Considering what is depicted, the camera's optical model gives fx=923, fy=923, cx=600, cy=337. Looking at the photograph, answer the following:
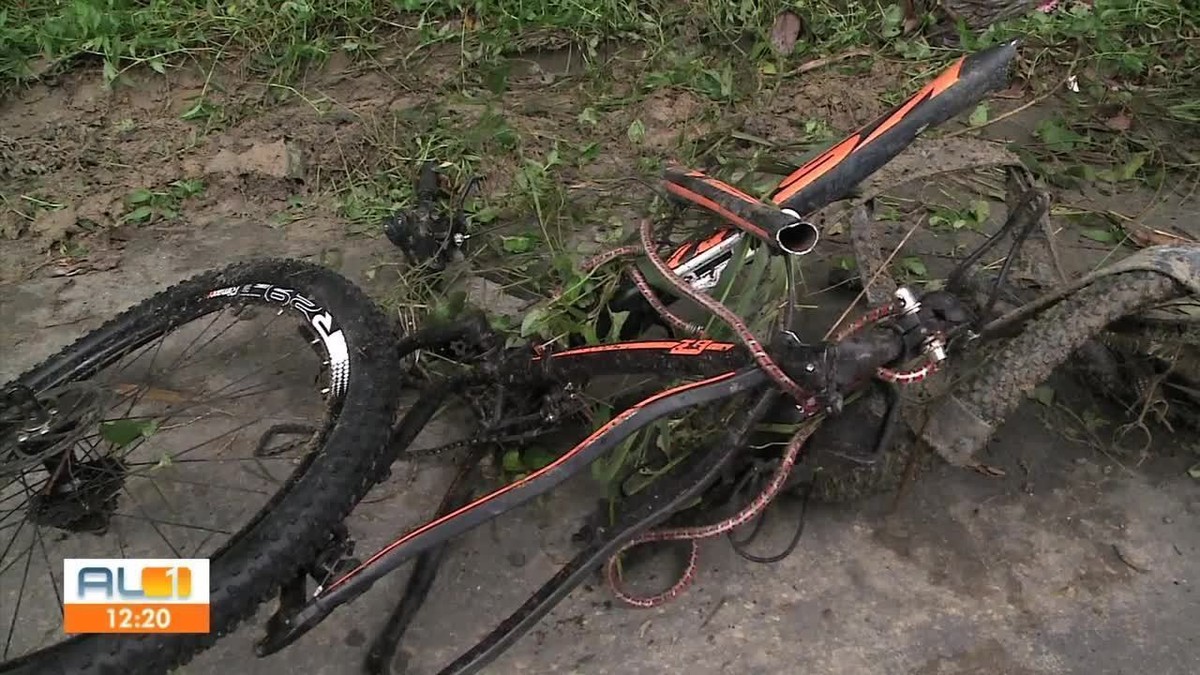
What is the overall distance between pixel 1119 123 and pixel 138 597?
372 cm

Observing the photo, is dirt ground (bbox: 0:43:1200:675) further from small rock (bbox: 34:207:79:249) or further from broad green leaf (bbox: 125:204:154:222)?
broad green leaf (bbox: 125:204:154:222)

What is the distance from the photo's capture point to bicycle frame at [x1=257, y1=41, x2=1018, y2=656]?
5.80ft

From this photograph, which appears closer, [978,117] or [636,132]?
[978,117]

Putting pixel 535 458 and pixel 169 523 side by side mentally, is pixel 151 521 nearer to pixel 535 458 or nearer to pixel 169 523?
pixel 169 523

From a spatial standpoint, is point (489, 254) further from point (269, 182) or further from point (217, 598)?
point (217, 598)

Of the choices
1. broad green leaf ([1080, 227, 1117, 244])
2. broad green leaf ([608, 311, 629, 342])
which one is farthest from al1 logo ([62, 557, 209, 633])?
broad green leaf ([1080, 227, 1117, 244])

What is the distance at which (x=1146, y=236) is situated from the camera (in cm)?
278

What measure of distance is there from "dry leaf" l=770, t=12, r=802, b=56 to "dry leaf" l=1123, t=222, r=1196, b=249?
5.63 feet

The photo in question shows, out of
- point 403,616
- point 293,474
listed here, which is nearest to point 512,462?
point 403,616

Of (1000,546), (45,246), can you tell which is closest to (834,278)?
(1000,546)

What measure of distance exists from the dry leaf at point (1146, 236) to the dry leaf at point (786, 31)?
172 centimetres

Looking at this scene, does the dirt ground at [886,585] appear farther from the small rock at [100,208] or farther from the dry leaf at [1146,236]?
the small rock at [100,208]

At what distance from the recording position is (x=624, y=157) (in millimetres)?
3783

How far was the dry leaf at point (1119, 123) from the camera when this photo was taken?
11.9ft
